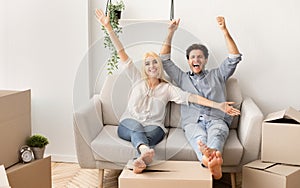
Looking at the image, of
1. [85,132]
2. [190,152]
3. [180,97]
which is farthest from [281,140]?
[85,132]

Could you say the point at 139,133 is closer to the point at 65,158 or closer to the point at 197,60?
the point at 197,60

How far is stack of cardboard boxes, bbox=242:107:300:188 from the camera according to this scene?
102 inches

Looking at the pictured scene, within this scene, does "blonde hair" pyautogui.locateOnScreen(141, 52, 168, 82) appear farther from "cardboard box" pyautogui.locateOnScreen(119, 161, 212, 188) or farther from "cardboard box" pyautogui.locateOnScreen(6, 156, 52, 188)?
"cardboard box" pyautogui.locateOnScreen(6, 156, 52, 188)

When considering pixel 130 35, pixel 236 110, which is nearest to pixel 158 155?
pixel 236 110

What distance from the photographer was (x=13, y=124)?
8.13 ft

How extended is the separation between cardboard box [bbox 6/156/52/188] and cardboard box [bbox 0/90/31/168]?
7cm

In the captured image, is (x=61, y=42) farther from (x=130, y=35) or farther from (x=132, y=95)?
(x=132, y=95)

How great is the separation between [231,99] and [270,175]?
69 centimetres

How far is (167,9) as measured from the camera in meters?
3.29

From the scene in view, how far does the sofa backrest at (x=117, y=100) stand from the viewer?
301cm

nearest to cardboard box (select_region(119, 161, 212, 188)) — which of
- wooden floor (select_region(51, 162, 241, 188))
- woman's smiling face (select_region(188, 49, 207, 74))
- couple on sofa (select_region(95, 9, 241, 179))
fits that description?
couple on sofa (select_region(95, 9, 241, 179))

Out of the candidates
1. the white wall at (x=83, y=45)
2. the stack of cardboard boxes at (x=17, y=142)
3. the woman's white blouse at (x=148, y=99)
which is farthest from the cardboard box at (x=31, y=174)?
the white wall at (x=83, y=45)

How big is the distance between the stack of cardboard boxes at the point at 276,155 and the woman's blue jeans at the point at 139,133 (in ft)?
1.76

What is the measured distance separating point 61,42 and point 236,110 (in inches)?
52.6
